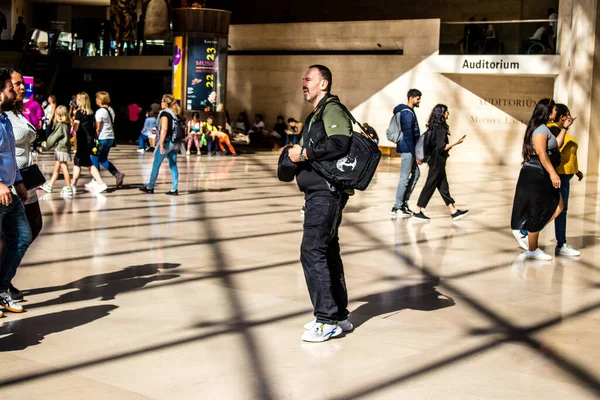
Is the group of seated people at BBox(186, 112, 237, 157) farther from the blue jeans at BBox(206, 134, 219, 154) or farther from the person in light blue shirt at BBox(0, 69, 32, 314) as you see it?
the person in light blue shirt at BBox(0, 69, 32, 314)

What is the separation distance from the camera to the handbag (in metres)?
6.61

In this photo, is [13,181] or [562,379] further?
[13,181]

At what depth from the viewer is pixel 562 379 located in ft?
16.6

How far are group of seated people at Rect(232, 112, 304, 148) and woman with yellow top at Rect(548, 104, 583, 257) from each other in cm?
1861

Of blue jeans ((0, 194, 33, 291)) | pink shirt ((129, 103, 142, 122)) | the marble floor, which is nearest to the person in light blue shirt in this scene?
blue jeans ((0, 194, 33, 291))

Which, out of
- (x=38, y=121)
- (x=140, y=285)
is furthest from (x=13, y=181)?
(x=38, y=121)

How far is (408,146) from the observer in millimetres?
11891

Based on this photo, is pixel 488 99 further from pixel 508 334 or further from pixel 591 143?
pixel 508 334

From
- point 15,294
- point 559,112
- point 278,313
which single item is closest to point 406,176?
point 559,112

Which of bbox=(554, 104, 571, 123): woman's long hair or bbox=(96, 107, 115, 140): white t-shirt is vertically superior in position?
bbox=(554, 104, 571, 123): woman's long hair

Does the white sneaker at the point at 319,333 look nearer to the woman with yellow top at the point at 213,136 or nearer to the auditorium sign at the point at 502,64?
the auditorium sign at the point at 502,64

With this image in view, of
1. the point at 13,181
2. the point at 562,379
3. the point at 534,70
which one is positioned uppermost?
the point at 534,70

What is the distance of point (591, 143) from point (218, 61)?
415 inches

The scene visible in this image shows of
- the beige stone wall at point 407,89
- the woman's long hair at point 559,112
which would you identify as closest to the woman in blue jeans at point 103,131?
the woman's long hair at point 559,112
